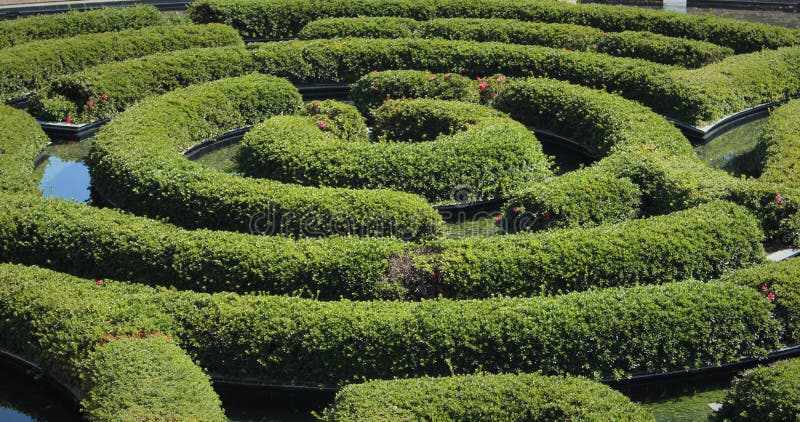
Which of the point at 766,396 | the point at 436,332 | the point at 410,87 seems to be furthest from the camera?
the point at 410,87

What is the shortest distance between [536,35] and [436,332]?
15.5 metres

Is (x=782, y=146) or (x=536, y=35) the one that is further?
(x=536, y=35)

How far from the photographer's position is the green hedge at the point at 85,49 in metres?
27.5

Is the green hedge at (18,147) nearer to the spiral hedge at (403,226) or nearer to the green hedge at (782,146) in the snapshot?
the spiral hedge at (403,226)

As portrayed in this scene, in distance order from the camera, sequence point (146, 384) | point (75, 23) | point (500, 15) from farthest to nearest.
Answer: point (75, 23) < point (500, 15) < point (146, 384)

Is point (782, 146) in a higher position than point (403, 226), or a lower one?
higher

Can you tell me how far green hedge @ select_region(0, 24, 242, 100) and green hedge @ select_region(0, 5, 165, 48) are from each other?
1.85m

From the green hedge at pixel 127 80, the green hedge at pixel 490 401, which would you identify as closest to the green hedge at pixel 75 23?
the green hedge at pixel 127 80

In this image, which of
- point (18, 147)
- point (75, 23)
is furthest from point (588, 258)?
point (75, 23)

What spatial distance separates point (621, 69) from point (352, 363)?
529 inches

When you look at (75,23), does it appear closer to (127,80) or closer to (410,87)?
(127,80)

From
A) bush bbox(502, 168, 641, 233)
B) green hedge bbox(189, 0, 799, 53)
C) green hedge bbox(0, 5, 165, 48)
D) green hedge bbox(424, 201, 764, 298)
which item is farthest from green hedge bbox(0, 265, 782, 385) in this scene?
green hedge bbox(0, 5, 165, 48)

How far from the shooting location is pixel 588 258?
16.8 metres

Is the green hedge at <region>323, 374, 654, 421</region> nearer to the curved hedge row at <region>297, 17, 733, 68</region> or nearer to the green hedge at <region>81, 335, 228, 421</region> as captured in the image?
the green hedge at <region>81, 335, 228, 421</region>
